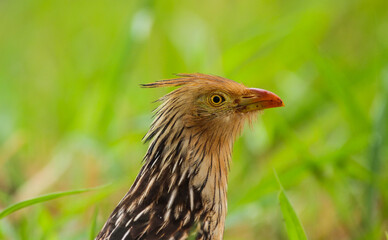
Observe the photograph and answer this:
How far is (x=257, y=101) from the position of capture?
3.58 m

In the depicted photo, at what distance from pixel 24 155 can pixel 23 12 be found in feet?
12.3

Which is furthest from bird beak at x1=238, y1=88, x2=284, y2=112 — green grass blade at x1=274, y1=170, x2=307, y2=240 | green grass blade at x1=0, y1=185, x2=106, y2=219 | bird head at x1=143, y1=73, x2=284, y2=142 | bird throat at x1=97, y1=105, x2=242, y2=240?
green grass blade at x1=0, y1=185, x2=106, y2=219

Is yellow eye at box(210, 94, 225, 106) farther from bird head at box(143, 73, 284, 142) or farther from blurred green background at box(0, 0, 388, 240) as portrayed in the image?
blurred green background at box(0, 0, 388, 240)

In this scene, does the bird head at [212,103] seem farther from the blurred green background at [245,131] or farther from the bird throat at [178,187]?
the blurred green background at [245,131]

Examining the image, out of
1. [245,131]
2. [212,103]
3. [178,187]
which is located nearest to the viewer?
[178,187]

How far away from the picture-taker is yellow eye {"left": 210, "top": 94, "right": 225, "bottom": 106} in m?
3.54

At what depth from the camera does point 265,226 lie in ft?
15.7

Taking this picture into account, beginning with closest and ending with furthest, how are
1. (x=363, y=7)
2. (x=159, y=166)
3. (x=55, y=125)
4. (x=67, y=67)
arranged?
(x=159, y=166) → (x=55, y=125) → (x=67, y=67) → (x=363, y=7)

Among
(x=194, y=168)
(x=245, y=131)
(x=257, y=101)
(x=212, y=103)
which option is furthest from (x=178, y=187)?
(x=245, y=131)

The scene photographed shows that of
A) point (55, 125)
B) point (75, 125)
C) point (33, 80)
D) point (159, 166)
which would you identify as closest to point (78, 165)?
point (75, 125)

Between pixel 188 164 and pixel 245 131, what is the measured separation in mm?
2246

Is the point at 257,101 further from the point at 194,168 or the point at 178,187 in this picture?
the point at 178,187

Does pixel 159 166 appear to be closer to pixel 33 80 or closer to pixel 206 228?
pixel 206 228

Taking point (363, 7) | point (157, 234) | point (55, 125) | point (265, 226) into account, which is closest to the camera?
point (157, 234)
